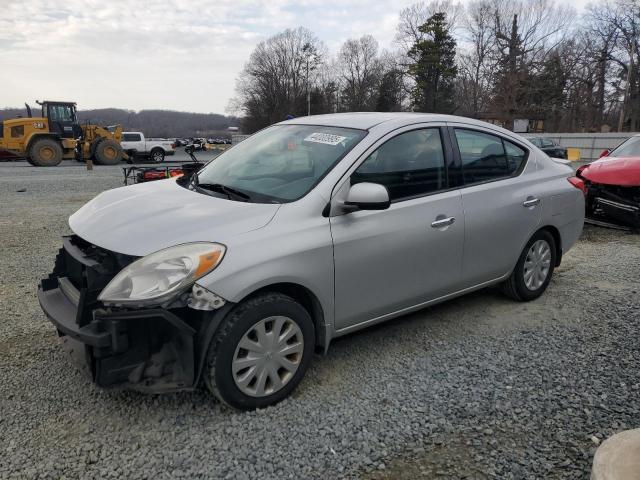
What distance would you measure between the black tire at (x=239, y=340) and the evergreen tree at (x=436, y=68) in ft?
189

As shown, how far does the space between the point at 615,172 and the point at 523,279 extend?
4.39 metres

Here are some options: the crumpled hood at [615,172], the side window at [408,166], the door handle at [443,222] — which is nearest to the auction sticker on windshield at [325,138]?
the side window at [408,166]

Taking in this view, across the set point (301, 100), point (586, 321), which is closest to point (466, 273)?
point (586, 321)

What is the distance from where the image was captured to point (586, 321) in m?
4.36

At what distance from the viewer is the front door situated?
3.24m

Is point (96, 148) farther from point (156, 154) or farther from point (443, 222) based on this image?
point (443, 222)

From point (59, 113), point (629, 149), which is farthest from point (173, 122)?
point (629, 149)

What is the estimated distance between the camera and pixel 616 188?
26.0 ft

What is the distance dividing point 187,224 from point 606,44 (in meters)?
52.4

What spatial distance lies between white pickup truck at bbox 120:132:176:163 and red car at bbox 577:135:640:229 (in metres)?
25.4

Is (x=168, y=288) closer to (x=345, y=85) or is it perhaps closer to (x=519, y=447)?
(x=519, y=447)

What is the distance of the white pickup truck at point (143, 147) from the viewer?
96.1ft

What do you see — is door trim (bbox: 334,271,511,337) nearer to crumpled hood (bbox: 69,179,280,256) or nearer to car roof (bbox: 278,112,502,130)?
crumpled hood (bbox: 69,179,280,256)

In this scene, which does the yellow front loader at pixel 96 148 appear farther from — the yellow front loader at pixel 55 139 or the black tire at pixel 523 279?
the black tire at pixel 523 279
